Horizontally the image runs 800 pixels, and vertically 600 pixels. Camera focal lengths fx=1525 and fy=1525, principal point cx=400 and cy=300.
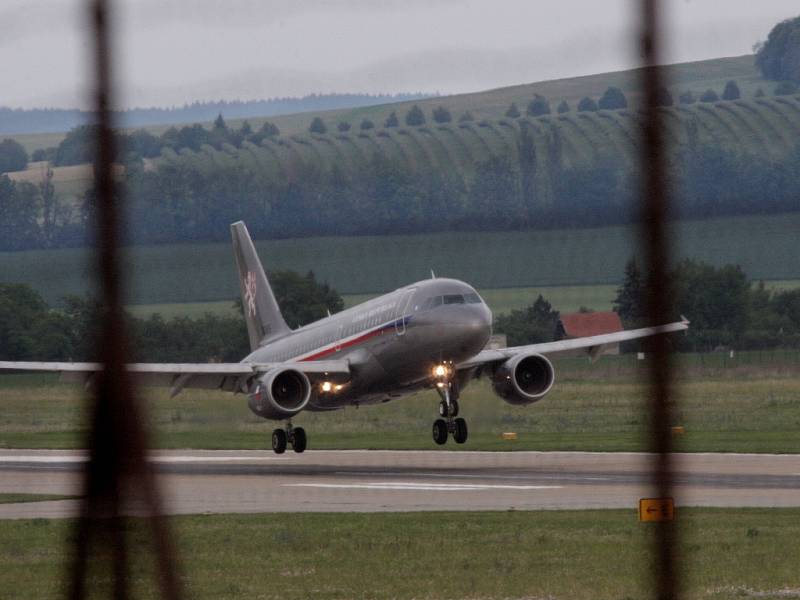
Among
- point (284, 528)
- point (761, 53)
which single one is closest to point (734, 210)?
point (284, 528)

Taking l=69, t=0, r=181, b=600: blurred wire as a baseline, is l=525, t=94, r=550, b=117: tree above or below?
above

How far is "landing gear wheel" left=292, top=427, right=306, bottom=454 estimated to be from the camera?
45.6 m

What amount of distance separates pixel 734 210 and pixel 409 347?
376 inches

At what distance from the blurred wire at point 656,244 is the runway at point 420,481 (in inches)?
783

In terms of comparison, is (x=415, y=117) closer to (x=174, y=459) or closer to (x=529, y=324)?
(x=529, y=324)

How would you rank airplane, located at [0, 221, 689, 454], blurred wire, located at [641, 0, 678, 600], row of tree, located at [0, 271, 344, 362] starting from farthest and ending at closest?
airplane, located at [0, 221, 689, 454] → row of tree, located at [0, 271, 344, 362] → blurred wire, located at [641, 0, 678, 600]

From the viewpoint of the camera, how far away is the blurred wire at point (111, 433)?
18.6 ft

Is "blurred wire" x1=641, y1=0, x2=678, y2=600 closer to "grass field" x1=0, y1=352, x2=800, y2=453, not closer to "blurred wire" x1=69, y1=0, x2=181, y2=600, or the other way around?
"blurred wire" x1=69, y1=0, x2=181, y2=600

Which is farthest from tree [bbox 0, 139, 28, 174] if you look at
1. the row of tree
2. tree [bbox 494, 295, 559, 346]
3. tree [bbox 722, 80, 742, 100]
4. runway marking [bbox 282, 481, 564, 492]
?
tree [bbox 722, 80, 742, 100]

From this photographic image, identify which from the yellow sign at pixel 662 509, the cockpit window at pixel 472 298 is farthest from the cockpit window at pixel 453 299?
the yellow sign at pixel 662 509

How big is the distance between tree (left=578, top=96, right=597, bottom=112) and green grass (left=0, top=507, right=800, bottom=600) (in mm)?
34739

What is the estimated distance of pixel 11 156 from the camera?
1262 centimetres

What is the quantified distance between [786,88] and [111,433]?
121 meters

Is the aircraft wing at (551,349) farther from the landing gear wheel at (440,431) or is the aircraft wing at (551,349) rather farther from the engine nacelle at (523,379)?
the landing gear wheel at (440,431)
